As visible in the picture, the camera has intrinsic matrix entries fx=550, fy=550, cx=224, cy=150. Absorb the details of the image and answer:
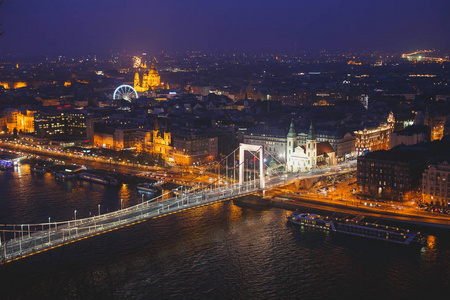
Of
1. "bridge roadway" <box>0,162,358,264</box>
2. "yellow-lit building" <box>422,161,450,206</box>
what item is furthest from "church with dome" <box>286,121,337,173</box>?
"yellow-lit building" <box>422,161,450,206</box>

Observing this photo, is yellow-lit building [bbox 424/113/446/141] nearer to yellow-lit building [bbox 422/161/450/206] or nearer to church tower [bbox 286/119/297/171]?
church tower [bbox 286/119/297/171]

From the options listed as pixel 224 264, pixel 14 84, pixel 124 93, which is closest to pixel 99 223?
pixel 224 264

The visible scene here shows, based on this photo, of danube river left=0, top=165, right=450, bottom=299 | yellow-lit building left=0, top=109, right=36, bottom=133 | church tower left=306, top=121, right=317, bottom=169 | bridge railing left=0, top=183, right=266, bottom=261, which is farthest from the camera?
yellow-lit building left=0, top=109, right=36, bottom=133

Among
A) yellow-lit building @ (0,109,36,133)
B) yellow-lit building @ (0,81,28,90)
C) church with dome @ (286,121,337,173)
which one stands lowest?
church with dome @ (286,121,337,173)

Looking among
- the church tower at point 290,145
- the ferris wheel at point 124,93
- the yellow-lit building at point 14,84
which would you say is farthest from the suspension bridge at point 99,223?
the yellow-lit building at point 14,84

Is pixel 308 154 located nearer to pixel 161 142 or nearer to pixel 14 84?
pixel 161 142
